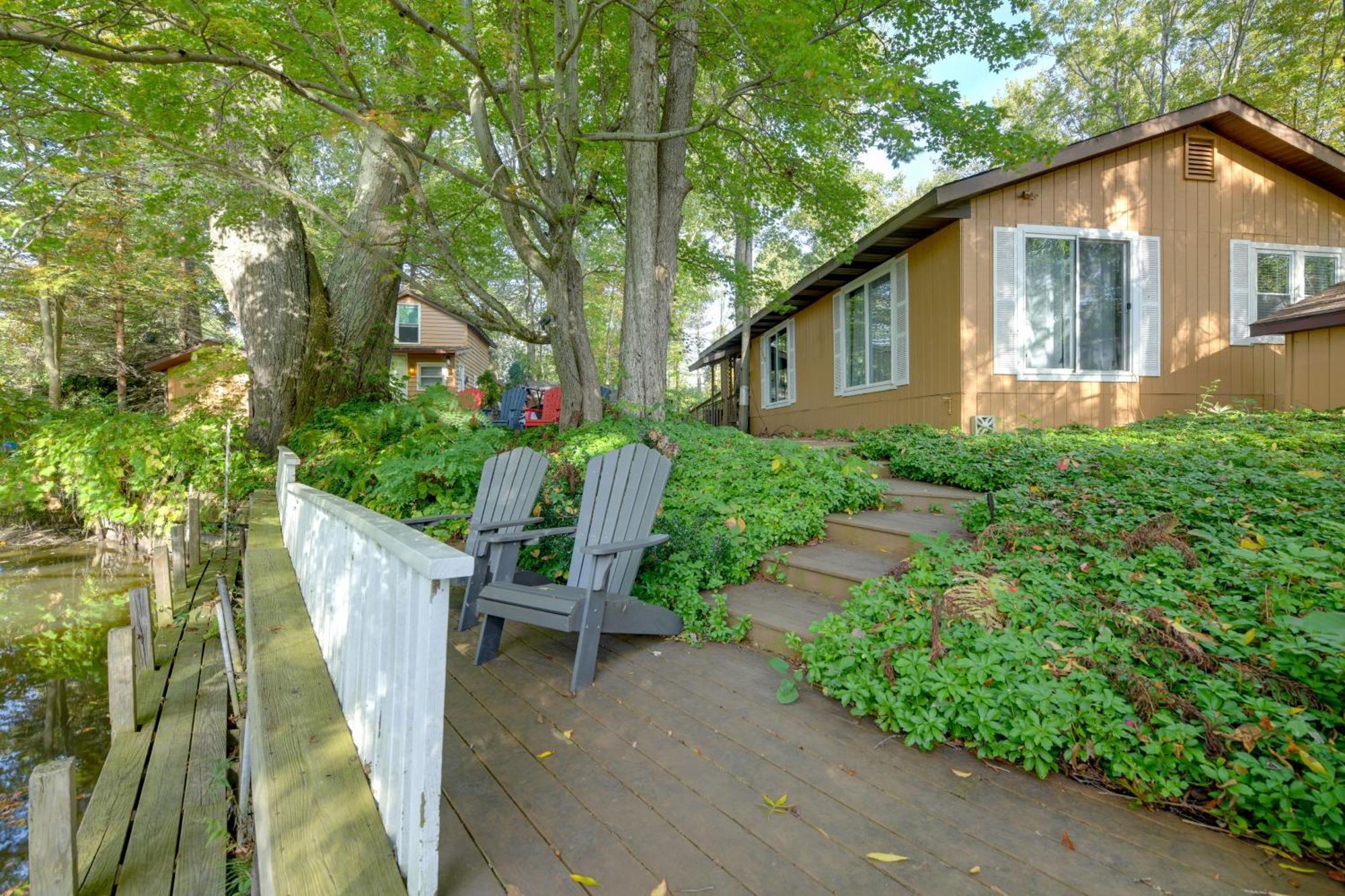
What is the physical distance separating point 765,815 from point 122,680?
3188mm

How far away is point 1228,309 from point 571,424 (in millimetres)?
7161

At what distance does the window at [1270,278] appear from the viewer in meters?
6.42

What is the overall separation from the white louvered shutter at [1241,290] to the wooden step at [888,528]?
18.2 feet

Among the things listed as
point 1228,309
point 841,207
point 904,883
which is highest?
point 841,207

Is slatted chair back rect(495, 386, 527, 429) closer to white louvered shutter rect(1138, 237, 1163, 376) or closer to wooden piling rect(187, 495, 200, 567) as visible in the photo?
wooden piling rect(187, 495, 200, 567)

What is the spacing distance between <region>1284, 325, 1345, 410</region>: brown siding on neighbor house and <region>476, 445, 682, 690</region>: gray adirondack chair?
669cm

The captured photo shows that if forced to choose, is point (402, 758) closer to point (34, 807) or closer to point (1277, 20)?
point (34, 807)

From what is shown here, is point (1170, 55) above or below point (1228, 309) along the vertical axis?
above

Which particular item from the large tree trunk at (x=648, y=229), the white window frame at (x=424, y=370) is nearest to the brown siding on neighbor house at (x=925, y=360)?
the large tree trunk at (x=648, y=229)

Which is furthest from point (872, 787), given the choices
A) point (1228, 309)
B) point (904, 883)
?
point (1228, 309)

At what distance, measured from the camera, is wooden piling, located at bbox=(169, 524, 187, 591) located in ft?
17.0

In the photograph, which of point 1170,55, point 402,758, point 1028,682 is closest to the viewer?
point 402,758

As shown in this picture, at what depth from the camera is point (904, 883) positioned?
1374 millimetres

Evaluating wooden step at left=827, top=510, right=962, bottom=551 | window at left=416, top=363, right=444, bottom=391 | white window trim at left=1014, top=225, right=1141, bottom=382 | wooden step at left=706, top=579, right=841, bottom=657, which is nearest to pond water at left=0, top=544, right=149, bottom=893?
wooden step at left=706, top=579, right=841, bottom=657
